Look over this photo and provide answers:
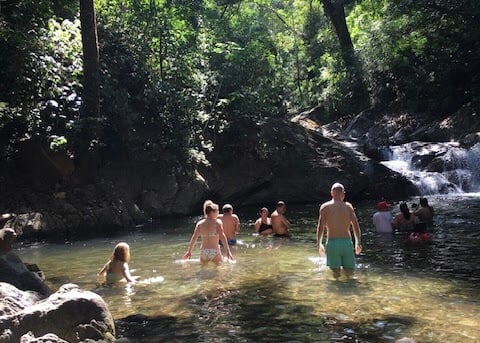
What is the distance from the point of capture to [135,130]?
20.4 metres

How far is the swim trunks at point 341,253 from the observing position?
30.4 ft

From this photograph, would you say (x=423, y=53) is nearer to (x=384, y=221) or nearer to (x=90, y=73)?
(x=384, y=221)

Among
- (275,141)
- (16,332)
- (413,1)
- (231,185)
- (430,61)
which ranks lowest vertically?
(16,332)

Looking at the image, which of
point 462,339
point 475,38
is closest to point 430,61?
point 475,38

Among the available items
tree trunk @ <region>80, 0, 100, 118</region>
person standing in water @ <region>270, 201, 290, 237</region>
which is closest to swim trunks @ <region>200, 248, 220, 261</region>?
person standing in water @ <region>270, 201, 290, 237</region>

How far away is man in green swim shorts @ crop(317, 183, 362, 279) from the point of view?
9.19 metres

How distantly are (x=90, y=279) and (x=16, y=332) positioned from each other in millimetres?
4429

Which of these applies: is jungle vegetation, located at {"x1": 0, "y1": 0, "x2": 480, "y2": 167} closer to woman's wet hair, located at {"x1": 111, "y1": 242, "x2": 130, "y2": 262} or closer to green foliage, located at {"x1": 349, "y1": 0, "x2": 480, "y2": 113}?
green foliage, located at {"x1": 349, "y1": 0, "x2": 480, "y2": 113}

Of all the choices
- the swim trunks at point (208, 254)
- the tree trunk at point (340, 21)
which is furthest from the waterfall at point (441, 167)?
the swim trunks at point (208, 254)

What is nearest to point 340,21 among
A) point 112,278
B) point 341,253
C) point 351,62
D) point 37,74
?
point 351,62

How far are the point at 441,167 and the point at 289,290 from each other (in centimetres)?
1738

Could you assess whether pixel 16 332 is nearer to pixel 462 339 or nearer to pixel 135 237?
pixel 462 339

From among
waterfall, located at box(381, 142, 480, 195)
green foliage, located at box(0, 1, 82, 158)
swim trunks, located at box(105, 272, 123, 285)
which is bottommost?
swim trunks, located at box(105, 272, 123, 285)

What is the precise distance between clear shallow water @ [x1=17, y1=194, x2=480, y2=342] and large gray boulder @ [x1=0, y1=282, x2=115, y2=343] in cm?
55
